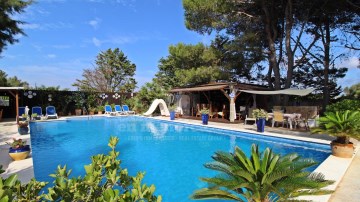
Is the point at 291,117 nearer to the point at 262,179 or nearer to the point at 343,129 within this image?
the point at 343,129

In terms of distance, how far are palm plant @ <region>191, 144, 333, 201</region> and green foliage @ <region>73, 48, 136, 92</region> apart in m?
31.8

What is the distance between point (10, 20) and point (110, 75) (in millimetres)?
21792

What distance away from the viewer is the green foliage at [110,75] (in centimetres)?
3406

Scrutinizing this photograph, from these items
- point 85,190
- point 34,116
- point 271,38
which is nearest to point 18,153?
point 85,190

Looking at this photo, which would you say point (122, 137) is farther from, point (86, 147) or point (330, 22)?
point (330, 22)

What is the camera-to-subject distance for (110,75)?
3441 centimetres

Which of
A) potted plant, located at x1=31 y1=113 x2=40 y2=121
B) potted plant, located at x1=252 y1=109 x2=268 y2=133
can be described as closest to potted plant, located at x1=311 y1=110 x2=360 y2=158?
potted plant, located at x1=252 y1=109 x2=268 y2=133

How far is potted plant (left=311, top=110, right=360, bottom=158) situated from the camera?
6163mm

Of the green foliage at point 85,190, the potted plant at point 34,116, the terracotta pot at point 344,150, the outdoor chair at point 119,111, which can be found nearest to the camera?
the green foliage at point 85,190

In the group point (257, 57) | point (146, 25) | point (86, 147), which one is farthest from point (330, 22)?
point (86, 147)

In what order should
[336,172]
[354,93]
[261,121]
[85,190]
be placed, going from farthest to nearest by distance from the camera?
[354,93], [261,121], [336,172], [85,190]

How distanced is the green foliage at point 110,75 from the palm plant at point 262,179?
31.8 m

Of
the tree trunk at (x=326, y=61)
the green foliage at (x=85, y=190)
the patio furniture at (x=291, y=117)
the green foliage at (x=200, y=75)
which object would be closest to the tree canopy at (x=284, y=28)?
the tree trunk at (x=326, y=61)

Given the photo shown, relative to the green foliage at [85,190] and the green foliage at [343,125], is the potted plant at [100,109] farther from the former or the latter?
the green foliage at [85,190]
